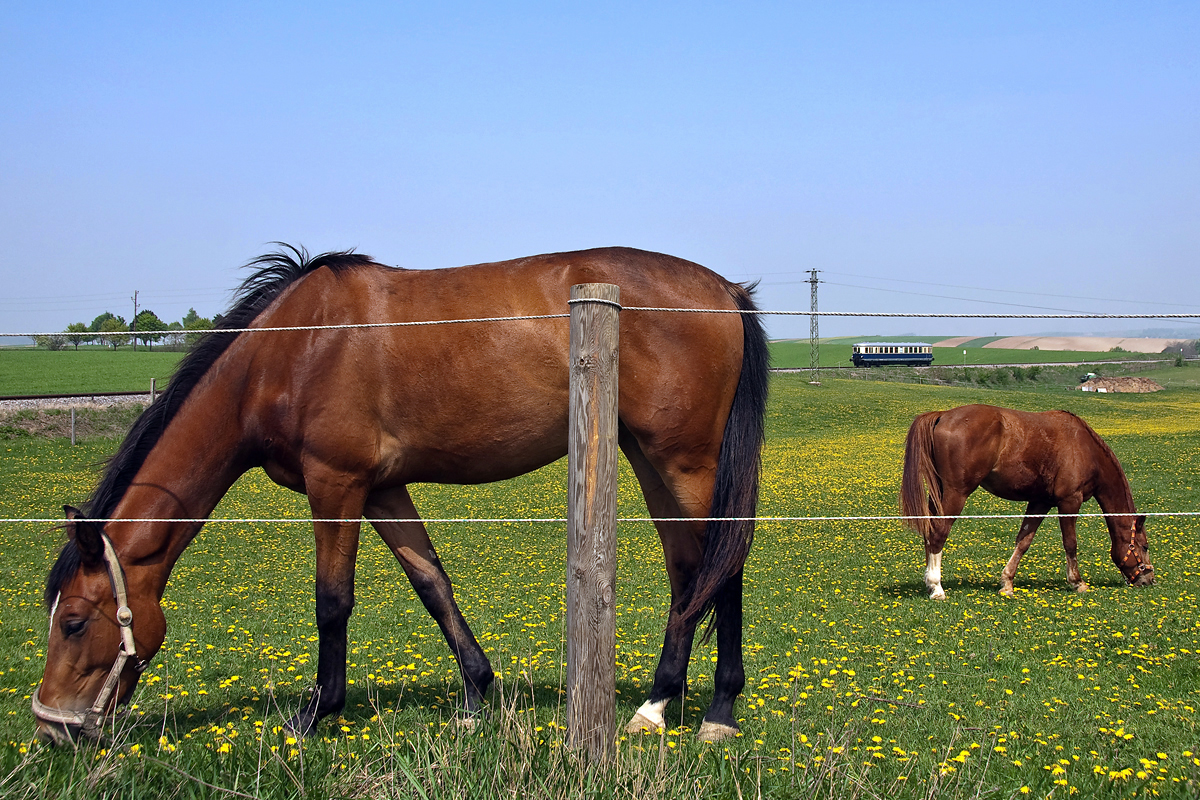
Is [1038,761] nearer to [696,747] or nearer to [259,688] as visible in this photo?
[696,747]

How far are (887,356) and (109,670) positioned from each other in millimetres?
85963

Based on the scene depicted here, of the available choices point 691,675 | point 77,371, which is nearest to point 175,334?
point 691,675

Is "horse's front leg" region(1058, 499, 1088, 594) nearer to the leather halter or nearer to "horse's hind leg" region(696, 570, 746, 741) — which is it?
"horse's hind leg" region(696, 570, 746, 741)

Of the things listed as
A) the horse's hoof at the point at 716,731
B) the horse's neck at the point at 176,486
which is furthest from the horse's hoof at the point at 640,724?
the horse's neck at the point at 176,486

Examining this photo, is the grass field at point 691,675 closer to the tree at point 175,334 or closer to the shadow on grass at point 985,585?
the shadow on grass at point 985,585

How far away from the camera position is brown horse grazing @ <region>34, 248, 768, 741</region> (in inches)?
186

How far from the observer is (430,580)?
530 centimetres

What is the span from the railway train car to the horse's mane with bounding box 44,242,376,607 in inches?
3212

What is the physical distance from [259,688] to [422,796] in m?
3.22

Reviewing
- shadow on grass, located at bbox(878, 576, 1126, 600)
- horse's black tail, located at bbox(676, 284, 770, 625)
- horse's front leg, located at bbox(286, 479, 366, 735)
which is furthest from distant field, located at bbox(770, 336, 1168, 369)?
horse's front leg, located at bbox(286, 479, 366, 735)

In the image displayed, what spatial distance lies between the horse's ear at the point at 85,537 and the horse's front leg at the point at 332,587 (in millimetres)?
1028

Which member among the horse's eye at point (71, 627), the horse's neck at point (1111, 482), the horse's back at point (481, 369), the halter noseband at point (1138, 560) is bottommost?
the halter noseband at point (1138, 560)

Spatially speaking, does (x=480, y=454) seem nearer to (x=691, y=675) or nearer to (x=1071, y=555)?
(x=691, y=675)

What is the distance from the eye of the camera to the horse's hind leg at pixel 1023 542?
36.3ft
